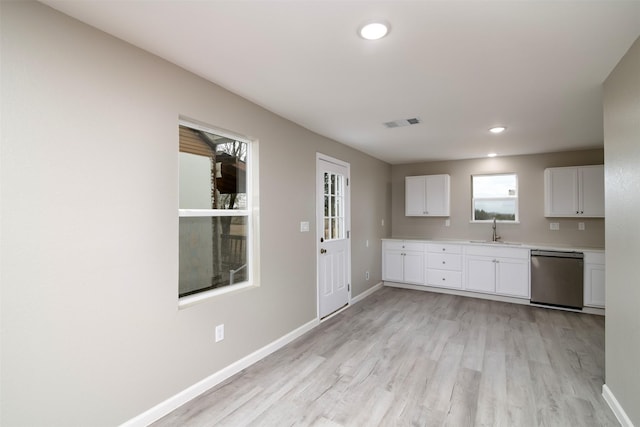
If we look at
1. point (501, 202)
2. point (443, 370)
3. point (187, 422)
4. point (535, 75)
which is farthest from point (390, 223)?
point (187, 422)

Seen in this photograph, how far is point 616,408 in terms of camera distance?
6.72 ft

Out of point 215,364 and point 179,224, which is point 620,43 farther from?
point 215,364

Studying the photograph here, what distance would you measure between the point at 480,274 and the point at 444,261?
0.57 m

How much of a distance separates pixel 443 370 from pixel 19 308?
295 centimetres

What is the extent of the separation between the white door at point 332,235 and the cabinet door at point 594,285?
3.26m

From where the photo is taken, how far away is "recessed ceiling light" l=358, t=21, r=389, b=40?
5.34ft

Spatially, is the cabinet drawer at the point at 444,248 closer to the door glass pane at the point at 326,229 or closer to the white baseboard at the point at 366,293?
the white baseboard at the point at 366,293

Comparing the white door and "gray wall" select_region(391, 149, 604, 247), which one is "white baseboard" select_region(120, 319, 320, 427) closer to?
→ the white door

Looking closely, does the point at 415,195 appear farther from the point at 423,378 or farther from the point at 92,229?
the point at 92,229

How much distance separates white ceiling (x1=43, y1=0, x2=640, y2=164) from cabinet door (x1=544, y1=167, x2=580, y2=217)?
1.59 metres

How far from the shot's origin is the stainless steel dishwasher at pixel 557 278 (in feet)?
13.8

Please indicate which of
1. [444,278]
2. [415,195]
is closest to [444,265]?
[444,278]

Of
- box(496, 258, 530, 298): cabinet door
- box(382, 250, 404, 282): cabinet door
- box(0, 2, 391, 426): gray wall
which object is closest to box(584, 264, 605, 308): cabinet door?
box(496, 258, 530, 298): cabinet door

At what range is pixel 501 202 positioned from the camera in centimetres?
525
